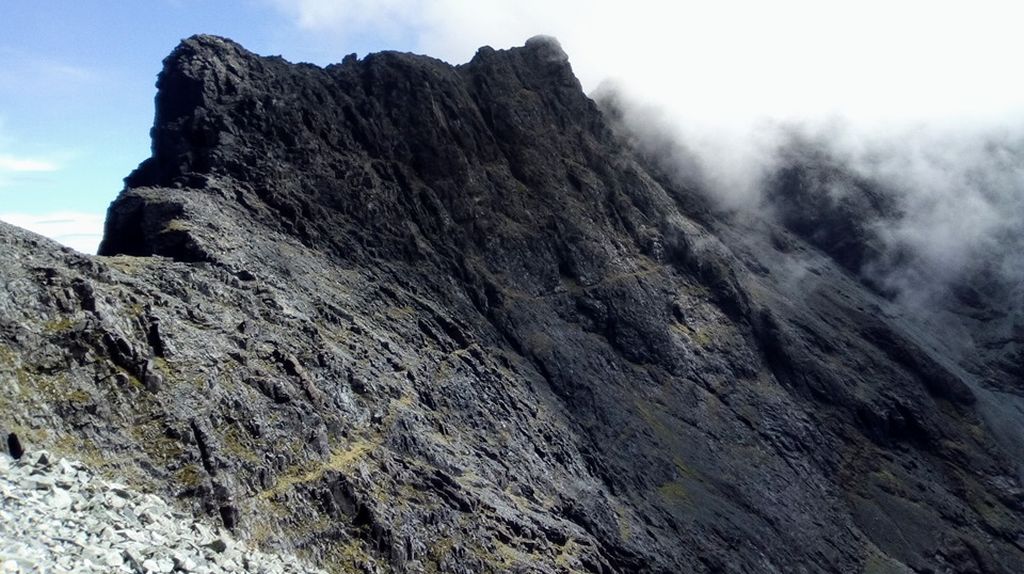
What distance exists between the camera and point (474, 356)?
96500mm

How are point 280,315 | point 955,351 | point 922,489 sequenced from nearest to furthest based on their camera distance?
1. point 280,315
2. point 922,489
3. point 955,351

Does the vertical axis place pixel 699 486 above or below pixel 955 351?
below

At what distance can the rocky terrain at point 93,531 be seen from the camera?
4188 cm

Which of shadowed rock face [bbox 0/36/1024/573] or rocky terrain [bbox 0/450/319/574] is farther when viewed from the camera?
shadowed rock face [bbox 0/36/1024/573]

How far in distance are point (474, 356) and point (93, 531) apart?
178 feet

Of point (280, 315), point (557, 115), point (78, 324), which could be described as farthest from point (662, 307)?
point (78, 324)

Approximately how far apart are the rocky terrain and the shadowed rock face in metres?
2.55

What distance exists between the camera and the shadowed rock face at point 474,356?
62.1m

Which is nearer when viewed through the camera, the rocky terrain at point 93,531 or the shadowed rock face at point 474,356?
the rocky terrain at point 93,531

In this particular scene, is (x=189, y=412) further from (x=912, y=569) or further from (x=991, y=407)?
(x=991, y=407)

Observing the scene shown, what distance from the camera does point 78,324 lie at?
58969 mm

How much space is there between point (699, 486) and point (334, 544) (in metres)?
51.9

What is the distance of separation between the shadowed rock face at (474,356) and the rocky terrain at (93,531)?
255cm

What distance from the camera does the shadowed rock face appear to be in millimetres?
62094
